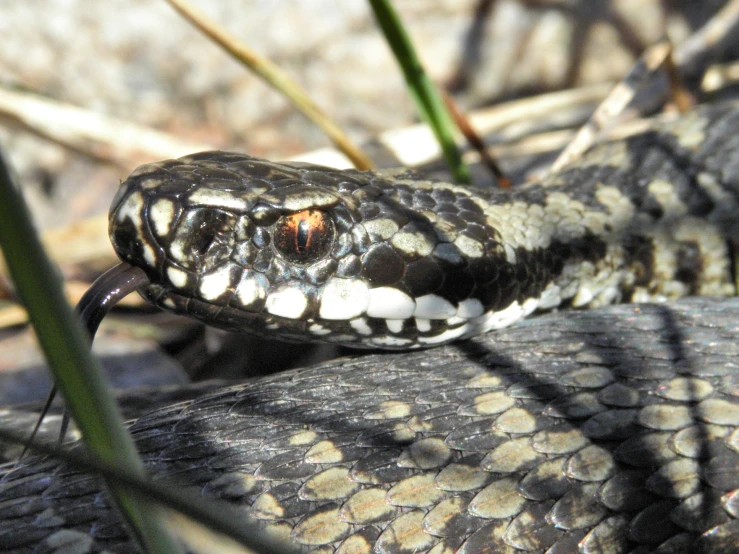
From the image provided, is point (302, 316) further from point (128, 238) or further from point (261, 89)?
point (261, 89)

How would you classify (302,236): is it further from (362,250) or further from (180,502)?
(180,502)

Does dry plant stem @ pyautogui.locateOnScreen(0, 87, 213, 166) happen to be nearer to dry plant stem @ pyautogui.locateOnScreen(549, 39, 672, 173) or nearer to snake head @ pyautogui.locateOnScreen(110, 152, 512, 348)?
dry plant stem @ pyautogui.locateOnScreen(549, 39, 672, 173)

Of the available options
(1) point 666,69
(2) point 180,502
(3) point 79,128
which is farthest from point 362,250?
(3) point 79,128

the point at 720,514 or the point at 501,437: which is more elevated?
the point at 501,437

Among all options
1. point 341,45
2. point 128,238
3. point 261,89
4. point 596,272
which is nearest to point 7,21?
point 261,89

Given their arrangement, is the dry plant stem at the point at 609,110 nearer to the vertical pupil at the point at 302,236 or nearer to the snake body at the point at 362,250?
the snake body at the point at 362,250

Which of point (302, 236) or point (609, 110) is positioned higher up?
point (609, 110)

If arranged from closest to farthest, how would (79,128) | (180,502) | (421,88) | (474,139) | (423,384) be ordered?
(180,502)
(423,384)
(421,88)
(474,139)
(79,128)
